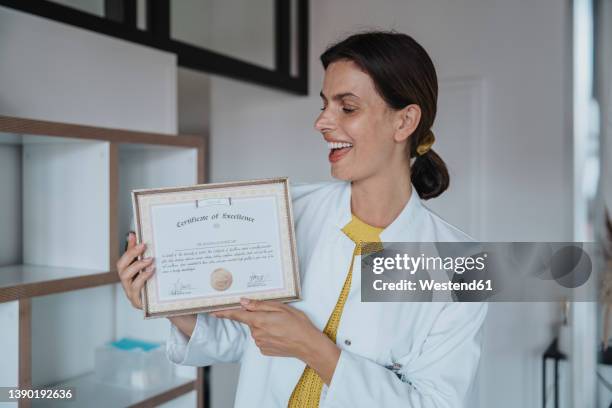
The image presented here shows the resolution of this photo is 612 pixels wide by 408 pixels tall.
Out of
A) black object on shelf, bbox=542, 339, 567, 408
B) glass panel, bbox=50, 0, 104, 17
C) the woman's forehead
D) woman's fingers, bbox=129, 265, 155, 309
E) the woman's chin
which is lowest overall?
black object on shelf, bbox=542, 339, 567, 408

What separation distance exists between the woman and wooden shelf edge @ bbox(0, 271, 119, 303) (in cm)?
35

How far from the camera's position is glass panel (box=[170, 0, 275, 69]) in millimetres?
2955

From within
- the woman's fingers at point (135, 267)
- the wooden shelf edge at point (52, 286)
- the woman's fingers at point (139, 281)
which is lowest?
the wooden shelf edge at point (52, 286)

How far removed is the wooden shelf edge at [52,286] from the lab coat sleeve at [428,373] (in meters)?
0.72

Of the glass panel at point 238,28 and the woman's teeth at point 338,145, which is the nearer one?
the woman's teeth at point 338,145

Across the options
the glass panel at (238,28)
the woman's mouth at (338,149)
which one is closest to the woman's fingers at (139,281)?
the woman's mouth at (338,149)

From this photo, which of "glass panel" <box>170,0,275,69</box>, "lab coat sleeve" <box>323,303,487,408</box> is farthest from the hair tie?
"glass panel" <box>170,0,275,69</box>

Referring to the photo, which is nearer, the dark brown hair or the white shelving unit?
the dark brown hair

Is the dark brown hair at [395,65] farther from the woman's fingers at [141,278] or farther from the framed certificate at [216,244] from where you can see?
the woman's fingers at [141,278]

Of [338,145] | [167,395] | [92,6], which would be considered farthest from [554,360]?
[92,6]

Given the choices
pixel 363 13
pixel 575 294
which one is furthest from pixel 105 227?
pixel 363 13

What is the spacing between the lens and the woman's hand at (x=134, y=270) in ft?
3.45

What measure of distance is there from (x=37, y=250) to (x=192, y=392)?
0.64 meters

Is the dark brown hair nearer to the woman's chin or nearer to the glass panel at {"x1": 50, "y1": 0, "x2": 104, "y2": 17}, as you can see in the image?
the woman's chin
